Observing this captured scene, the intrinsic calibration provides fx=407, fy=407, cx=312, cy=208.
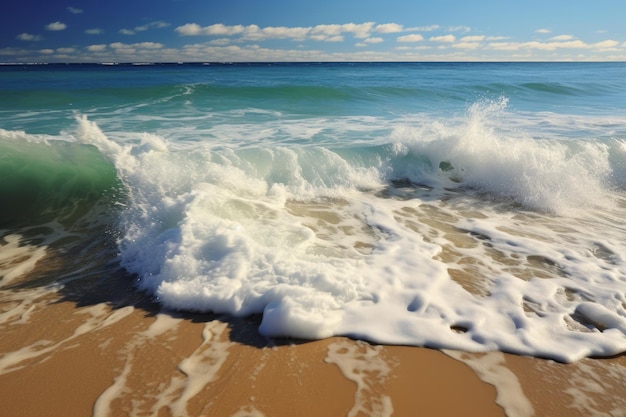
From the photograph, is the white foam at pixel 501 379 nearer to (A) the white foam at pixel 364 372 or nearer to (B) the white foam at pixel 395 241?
(B) the white foam at pixel 395 241

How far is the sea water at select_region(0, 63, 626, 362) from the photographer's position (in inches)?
130

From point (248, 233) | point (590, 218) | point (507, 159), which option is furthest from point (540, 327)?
point (507, 159)

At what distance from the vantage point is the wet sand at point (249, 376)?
7.74 ft

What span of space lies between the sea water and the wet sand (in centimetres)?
17

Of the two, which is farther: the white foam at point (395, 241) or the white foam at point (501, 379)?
the white foam at point (395, 241)

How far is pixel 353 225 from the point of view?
5.46 m

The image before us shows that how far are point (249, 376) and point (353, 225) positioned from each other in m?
3.13

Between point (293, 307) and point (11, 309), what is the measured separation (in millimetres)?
2421

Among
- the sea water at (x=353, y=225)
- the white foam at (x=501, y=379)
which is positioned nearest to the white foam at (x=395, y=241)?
the sea water at (x=353, y=225)

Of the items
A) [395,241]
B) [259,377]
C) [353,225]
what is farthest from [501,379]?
[353,225]

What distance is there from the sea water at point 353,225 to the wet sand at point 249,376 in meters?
0.17

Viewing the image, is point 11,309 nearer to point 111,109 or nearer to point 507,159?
point 507,159

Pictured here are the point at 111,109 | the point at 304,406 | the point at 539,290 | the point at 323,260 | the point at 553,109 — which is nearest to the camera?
the point at 304,406

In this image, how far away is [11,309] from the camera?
3449 millimetres
